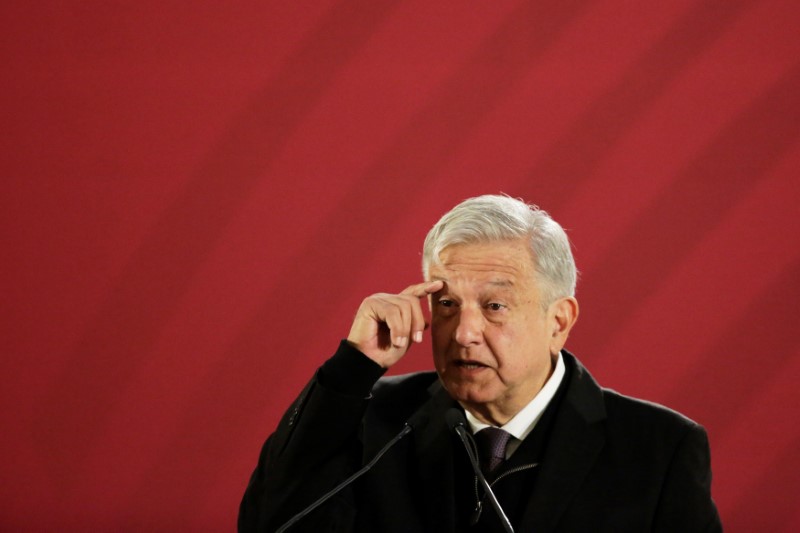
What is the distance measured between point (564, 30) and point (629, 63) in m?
0.19

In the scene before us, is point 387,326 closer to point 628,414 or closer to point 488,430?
point 488,430

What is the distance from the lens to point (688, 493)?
154cm

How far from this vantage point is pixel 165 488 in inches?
94.6

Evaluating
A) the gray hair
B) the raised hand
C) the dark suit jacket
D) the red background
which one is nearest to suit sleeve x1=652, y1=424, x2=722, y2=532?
the dark suit jacket

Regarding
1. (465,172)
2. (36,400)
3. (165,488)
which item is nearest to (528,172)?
(465,172)

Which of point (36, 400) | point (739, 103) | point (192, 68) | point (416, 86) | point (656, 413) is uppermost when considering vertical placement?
point (739, 103)

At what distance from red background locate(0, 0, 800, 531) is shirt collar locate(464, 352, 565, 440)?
2.13 ft

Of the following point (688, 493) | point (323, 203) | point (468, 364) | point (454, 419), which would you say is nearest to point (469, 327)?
point (468, 364)

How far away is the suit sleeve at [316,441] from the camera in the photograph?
152 centimetres

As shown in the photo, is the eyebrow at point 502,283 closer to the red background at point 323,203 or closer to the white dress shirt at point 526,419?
the white dress shirt at point 526,419

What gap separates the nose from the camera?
61.8 inches

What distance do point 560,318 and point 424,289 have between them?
0.30 meters

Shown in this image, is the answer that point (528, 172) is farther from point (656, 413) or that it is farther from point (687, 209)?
point (656, 413)

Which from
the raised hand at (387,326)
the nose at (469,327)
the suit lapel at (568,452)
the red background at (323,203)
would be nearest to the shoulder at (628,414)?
→ the suit lapel at (568,452)
